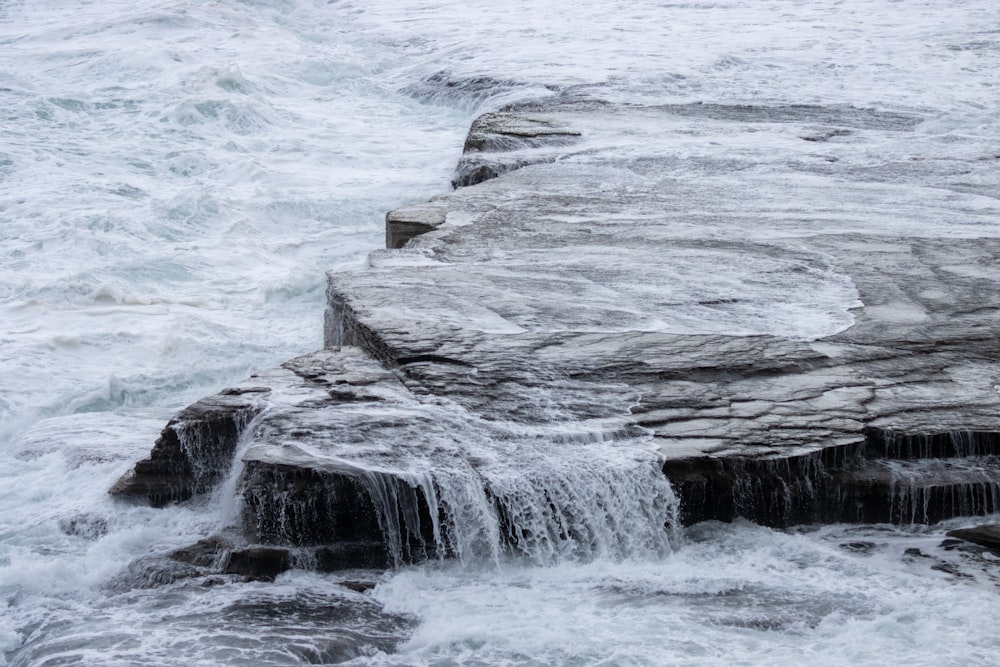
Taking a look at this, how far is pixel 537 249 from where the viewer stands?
276 inches

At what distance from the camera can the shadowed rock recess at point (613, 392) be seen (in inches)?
177

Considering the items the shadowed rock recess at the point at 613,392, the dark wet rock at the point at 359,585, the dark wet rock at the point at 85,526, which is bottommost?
the dark wet rock at the point at 359,585

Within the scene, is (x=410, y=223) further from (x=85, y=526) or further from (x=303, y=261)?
(x=85, y=526)

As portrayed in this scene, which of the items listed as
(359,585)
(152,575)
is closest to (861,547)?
(359,585)

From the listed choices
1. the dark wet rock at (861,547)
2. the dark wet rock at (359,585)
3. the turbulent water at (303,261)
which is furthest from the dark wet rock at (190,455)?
the dark wet rock at (861,547)

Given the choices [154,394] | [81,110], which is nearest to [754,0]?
[81,110]

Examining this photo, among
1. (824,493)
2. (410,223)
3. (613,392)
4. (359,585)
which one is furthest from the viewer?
(410,223)

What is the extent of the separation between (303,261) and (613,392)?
4.98m

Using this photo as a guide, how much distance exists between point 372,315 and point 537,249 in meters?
1.60

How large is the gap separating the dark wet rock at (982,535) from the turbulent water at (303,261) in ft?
0.31

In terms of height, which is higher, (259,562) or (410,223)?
(410,223)

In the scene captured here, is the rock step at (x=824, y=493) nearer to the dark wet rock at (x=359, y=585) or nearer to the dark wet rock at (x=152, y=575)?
the dark wet rock at (x=359, y=585)

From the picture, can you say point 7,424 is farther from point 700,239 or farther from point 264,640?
point 700,239

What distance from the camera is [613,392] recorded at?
5125mm
